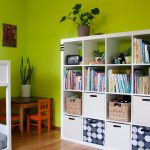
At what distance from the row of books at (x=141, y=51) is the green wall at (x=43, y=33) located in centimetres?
83

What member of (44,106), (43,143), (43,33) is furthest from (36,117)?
(43,33)

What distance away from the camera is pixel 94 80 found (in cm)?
328

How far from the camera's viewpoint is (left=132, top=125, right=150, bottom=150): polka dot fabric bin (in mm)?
2805

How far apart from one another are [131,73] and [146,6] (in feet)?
3.28

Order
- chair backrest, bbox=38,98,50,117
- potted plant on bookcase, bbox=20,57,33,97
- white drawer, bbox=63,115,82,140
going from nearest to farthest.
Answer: white drawer, bbox=63,115,82,140 → chair backrest, bbox=38,98,50,117 → potted plant on bookcase, bbox=20,57,33,97

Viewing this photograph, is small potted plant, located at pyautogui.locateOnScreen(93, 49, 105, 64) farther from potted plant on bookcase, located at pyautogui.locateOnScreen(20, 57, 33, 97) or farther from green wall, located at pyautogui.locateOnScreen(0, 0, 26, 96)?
green wall, located at pyautogui.locateOnScreen(0, 0, 26, 96)

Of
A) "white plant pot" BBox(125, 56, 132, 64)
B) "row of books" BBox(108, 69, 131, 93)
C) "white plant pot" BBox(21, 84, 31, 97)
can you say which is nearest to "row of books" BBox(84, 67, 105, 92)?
"row of books" BBox(108, 69, 131, 93)

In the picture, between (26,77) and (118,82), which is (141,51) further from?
(26,77)

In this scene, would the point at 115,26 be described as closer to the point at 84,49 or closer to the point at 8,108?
the point at 84,49

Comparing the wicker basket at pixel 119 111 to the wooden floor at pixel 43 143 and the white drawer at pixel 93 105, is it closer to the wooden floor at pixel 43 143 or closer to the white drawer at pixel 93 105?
the white drawer at pixel 93 105

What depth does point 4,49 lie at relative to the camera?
423 centimetres

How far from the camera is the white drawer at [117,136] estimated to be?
2953 mm

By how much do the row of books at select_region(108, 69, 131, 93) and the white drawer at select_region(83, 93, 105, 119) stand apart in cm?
21

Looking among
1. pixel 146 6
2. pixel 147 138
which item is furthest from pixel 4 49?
pixel 147 138
